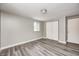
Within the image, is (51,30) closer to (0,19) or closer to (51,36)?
(51,36)

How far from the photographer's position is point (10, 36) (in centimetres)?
331

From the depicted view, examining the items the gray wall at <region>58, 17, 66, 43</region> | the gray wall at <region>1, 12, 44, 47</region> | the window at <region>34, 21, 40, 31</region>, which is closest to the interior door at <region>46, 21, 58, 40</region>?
the gray wall at <region>58, 17, 66, 43</region>

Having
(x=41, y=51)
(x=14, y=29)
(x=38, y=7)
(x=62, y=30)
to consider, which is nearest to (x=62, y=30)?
(x=62, y=30)

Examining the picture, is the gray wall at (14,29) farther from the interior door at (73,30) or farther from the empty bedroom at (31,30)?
the interior door at (73,30)

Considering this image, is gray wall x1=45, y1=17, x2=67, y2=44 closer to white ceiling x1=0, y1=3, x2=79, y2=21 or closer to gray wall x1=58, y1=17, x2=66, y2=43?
gray wall x1=58, y1=17, x2=66, y2=43

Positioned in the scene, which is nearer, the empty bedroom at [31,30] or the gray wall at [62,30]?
the empty bedroom at [31,30]

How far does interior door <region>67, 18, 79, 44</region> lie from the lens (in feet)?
12.4

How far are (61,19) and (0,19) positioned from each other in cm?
425

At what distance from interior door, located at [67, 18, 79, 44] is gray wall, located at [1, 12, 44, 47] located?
3219mm

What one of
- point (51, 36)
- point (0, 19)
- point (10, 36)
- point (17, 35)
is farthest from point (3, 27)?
point (51, 36)

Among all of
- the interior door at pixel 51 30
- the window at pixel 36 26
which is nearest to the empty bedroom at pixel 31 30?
the interior door at pixel 51 30

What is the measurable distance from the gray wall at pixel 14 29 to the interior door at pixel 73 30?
322cm

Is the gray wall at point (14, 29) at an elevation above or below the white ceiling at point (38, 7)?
below

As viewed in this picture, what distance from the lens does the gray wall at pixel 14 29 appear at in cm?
299
